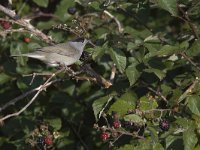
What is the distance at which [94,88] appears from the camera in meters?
5.02

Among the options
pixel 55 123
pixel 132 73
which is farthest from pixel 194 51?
pixel 55 123

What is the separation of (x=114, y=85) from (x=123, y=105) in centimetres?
42

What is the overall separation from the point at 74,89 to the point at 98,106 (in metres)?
1.12

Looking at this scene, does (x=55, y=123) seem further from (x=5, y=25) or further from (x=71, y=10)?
(x=71, y=10)

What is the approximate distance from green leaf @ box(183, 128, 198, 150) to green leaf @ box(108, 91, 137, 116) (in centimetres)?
47

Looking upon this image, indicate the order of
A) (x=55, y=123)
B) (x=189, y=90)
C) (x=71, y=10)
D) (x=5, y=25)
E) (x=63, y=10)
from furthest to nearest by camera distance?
(x=63, y=10) → (x=71, y=10) → (x=5, y=25) → (x=55, y=123) → (x=189, y=90)

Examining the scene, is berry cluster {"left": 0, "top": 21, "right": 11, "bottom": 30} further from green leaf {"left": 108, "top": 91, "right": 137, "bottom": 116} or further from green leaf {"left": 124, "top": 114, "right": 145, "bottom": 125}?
green leaf {"left": 124, "top": 114, "right": 145, "bottom": 125}

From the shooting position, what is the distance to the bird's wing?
14.1ft

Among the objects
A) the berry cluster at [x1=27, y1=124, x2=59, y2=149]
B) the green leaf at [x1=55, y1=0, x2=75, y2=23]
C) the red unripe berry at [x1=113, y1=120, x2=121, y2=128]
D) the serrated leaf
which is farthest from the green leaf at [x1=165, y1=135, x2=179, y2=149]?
the green leaf at [x1=55, y1=0, x2=75, y2=23]

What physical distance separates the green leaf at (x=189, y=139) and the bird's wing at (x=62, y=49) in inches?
48.8

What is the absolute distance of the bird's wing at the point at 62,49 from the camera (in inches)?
169

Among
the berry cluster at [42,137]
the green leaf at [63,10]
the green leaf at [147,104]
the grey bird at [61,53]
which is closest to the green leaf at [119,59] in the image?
the green leaf at [147,104]

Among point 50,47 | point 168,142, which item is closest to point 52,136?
point 50,47

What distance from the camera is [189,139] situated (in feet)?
11.1
